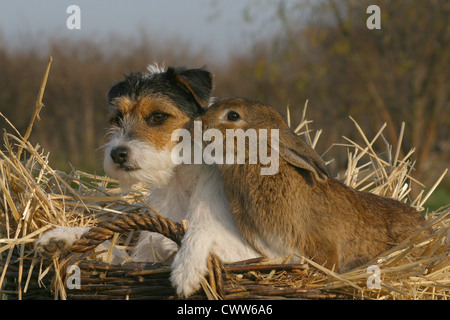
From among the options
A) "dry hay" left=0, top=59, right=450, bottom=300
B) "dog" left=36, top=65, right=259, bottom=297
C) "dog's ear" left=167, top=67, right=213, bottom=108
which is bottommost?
"dry hay" left=0, top=59, right=450, bottom=300

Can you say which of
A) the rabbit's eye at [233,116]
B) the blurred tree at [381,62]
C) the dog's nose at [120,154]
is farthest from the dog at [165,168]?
the blurred tree at [381,62]

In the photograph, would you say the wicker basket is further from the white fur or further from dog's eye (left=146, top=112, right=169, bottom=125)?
dog's eye (left=146, top=112, right=169, bottom=125)

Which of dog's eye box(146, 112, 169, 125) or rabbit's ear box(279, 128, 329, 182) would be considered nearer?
rabbit's ear box(279, 128, 329, 182)

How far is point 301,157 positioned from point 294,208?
31 centimetres

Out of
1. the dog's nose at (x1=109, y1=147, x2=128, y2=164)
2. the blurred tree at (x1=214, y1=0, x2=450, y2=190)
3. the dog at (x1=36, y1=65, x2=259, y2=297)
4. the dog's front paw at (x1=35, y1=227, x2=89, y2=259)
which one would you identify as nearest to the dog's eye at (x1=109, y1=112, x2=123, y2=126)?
the dog at (x1=36, y1=65, x2=259, y2=297)

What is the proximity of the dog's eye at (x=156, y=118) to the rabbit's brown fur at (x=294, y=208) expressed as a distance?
38 centimetres

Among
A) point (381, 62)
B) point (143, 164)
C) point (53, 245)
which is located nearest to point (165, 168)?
point (143, 164)

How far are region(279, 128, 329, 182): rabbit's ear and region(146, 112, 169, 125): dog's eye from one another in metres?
0.86

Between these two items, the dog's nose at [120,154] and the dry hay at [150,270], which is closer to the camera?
the dry hay at [150,270]

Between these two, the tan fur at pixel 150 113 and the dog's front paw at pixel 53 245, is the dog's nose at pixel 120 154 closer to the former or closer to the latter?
the tan fur at pixel 150 113

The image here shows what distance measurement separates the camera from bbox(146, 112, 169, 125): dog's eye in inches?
141

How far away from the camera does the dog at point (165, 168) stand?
123 inches
